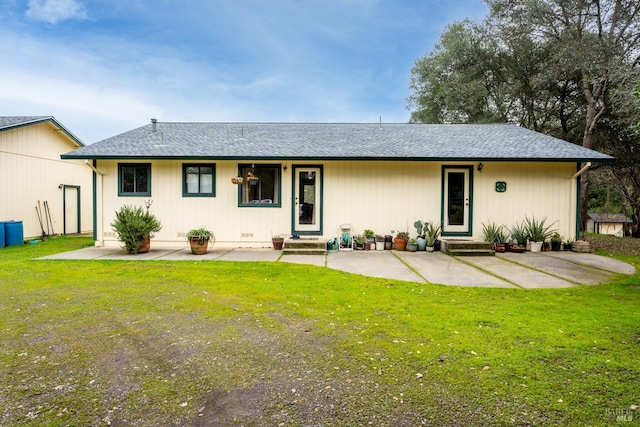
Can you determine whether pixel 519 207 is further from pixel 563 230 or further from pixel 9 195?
pixel 9 195

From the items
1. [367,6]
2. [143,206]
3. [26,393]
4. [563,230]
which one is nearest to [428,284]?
[26,393]

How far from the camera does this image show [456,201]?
9336 millimetres

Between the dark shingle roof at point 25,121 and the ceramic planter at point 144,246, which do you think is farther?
the dark shingle roof at point 25,121

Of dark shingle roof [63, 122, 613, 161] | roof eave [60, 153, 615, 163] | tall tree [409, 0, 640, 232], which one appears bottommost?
roof eave [60, 153, 615, 163]

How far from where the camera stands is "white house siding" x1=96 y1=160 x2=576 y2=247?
9.17 meters

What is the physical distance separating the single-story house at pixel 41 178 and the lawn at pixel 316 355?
8059 mm

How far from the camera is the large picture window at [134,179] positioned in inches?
360

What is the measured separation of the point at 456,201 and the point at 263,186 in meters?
5.47

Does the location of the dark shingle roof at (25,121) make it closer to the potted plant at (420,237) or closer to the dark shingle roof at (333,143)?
the dark shingle roof at (333,143)

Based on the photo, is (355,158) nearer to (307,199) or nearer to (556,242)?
(307,199)

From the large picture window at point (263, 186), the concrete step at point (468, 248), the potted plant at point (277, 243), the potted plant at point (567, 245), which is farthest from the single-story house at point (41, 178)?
the potted plant at point (567, 245)

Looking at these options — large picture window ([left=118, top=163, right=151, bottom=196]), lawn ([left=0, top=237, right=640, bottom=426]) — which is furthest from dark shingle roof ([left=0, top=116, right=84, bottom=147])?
lawn ([left=0, top=237, right=640, bottom=426])

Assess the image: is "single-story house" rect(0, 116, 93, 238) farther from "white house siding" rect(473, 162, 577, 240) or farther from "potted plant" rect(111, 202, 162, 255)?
"white house siding" rect(473, 162, 577, 240)

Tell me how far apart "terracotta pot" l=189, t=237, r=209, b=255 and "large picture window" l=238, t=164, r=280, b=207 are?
174cm
